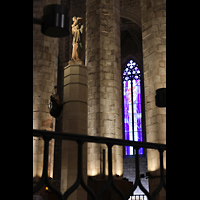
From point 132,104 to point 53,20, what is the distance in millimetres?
19366

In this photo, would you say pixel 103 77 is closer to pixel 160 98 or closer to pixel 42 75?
pixel 42 75

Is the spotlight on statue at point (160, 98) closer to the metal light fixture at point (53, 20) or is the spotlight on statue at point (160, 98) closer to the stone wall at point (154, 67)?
the metal light fixture at point (53, 20)

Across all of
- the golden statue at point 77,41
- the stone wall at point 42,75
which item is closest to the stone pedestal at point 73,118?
the golden statue at point 77,41

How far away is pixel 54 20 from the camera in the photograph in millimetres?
1413

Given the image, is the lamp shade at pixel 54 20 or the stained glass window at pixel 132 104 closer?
the lamp shade at pixel 54 20

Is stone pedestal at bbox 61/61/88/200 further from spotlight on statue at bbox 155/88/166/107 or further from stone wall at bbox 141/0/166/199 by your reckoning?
spotlight on statue at bbox 155/88/166/107

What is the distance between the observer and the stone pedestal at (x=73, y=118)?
21.4ft

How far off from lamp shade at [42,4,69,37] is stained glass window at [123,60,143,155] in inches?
724

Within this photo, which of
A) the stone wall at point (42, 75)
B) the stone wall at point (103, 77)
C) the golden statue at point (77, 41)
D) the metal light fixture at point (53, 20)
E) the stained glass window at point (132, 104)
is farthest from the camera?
the stained glass window at point (132, 104)

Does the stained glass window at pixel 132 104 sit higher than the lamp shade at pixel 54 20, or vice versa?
the stained glass window at pixel 132 104

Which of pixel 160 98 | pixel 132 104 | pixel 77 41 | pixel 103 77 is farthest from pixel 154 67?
pixel 132 104

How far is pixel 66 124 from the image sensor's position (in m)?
6.87

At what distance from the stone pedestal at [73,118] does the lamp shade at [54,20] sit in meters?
5.22
